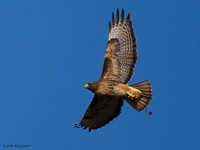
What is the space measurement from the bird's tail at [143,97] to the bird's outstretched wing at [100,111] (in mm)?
596

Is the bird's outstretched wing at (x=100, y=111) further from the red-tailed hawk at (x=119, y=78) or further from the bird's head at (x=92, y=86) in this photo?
the bird's head at (x=92, y=86)

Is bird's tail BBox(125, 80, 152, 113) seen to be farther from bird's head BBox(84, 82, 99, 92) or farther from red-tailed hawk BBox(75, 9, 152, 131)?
bird's head BBox(84, 82, 99, 92)

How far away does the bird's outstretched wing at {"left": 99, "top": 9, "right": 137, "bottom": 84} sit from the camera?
9469 mm

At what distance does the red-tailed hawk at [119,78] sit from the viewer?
9.14 meters

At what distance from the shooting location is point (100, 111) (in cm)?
1024

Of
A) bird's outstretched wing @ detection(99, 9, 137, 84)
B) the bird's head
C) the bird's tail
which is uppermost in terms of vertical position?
bird's outstretched wing @ detection(99, 9, 137, 84)

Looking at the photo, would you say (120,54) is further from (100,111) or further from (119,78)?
(100,111)

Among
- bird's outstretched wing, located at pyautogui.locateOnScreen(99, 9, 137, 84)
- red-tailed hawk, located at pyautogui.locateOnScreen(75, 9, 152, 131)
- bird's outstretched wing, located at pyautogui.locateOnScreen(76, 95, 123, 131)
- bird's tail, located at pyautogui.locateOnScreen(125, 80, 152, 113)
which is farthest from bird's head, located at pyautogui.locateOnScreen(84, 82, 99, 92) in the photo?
bird's tail, located at pyautogui.locateOnScreen(125, 80, 152, 113)

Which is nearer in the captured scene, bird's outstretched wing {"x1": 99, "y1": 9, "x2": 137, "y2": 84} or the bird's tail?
the bird's tail

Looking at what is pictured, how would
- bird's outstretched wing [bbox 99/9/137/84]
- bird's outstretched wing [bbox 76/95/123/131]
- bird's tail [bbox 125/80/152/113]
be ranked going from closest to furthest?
1. bird's tail [bbox 125/80/152/113]
2. bird's outstretched wing [bbox 99/9/137/84]
3. bird's outstretched wing [bbox 76/95/123/131]

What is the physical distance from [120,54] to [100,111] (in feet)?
5.46

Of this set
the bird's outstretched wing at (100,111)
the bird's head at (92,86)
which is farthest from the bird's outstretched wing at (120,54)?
the bird's outstretched wing at (100,111)

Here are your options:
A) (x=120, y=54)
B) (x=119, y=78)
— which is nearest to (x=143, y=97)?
(x=119, y=78)

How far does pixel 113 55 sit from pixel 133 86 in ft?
3.17
